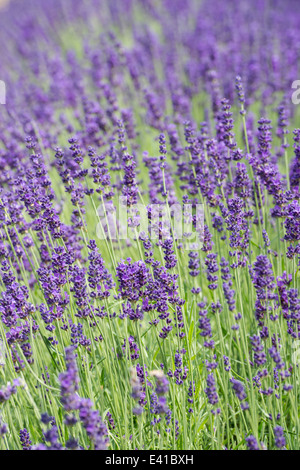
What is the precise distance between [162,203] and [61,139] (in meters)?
3.28

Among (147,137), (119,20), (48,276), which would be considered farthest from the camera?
(119,20)

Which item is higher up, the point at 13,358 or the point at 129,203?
the point at 129,203

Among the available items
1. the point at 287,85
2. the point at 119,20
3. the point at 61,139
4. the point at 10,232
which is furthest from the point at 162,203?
the point at 119,20

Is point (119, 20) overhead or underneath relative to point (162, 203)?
overhead

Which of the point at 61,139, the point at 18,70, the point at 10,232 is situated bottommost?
the point at 10,232

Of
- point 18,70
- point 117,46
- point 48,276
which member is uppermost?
point 18,70

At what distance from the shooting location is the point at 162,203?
12.8ft

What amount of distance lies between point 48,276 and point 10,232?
83 cm

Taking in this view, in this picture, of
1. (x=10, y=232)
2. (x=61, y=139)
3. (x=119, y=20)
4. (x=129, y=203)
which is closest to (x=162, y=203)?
(x=129, y=203)

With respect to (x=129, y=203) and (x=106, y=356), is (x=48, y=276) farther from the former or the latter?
(x=129, y=203)

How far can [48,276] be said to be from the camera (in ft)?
9.48

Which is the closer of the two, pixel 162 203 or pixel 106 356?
pixel 106 356

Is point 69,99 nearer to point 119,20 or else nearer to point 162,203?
point 162,203
